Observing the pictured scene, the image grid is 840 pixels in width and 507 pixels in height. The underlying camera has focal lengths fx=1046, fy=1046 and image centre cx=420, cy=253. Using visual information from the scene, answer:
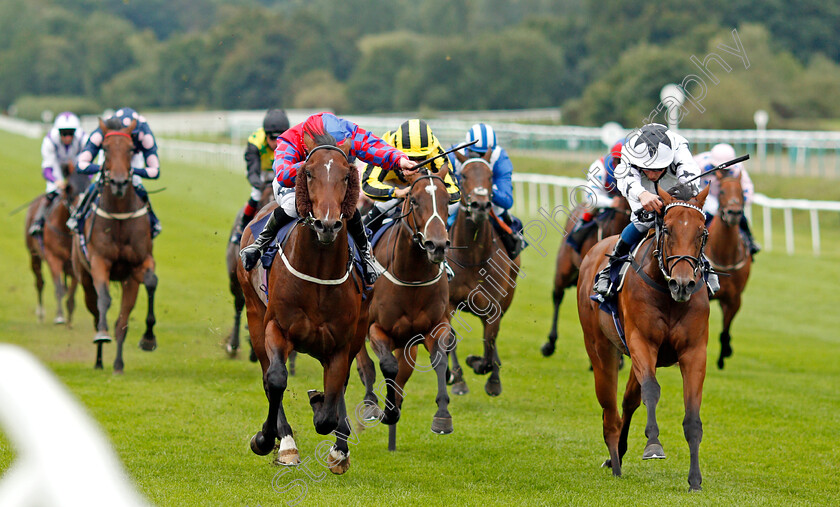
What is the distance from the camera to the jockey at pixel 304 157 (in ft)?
17.8

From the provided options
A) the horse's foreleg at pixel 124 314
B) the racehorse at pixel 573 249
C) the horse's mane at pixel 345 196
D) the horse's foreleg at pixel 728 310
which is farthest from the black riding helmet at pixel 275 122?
the horse's foreleg at pixel 728 310

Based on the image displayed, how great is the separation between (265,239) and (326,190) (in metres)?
0.91

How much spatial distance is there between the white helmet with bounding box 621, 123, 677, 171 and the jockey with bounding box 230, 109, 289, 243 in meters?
3.43

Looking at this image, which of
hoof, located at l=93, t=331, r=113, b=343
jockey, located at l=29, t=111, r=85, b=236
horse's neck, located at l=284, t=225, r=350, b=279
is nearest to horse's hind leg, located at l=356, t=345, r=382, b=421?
horse's neck, located at l=284, t=225, r=350, b=279

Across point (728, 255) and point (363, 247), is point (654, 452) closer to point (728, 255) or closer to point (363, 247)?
point (363, 247)

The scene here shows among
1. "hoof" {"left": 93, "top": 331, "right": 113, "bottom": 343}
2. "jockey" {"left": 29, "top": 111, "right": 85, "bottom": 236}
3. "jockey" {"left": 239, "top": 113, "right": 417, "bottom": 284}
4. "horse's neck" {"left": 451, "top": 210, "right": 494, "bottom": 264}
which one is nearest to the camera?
→ "jockey" {"left": 239, "top": 113, "right": 417, "bottom": 284}

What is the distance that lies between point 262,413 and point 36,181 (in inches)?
805

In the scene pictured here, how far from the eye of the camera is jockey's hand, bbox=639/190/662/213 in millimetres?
5426

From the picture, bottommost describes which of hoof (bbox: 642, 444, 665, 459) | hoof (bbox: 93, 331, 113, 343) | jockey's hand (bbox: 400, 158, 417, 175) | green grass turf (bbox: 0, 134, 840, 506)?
green grass turf (bbox: 0, 134, 840, 506)

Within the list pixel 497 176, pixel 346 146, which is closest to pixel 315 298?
pixel 346 146

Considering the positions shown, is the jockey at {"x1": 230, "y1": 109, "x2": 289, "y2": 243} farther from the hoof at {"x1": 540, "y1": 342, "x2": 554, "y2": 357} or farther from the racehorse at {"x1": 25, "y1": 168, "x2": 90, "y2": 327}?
the hoof at {"x1": 540, "y1": 342, "x2": 554, "y2": 357}

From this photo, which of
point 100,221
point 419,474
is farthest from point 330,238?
point 100,221

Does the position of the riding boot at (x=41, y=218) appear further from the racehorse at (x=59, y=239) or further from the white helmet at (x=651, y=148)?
the white helmet at (x=651, y=148)

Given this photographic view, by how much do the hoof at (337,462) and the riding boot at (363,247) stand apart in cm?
94
